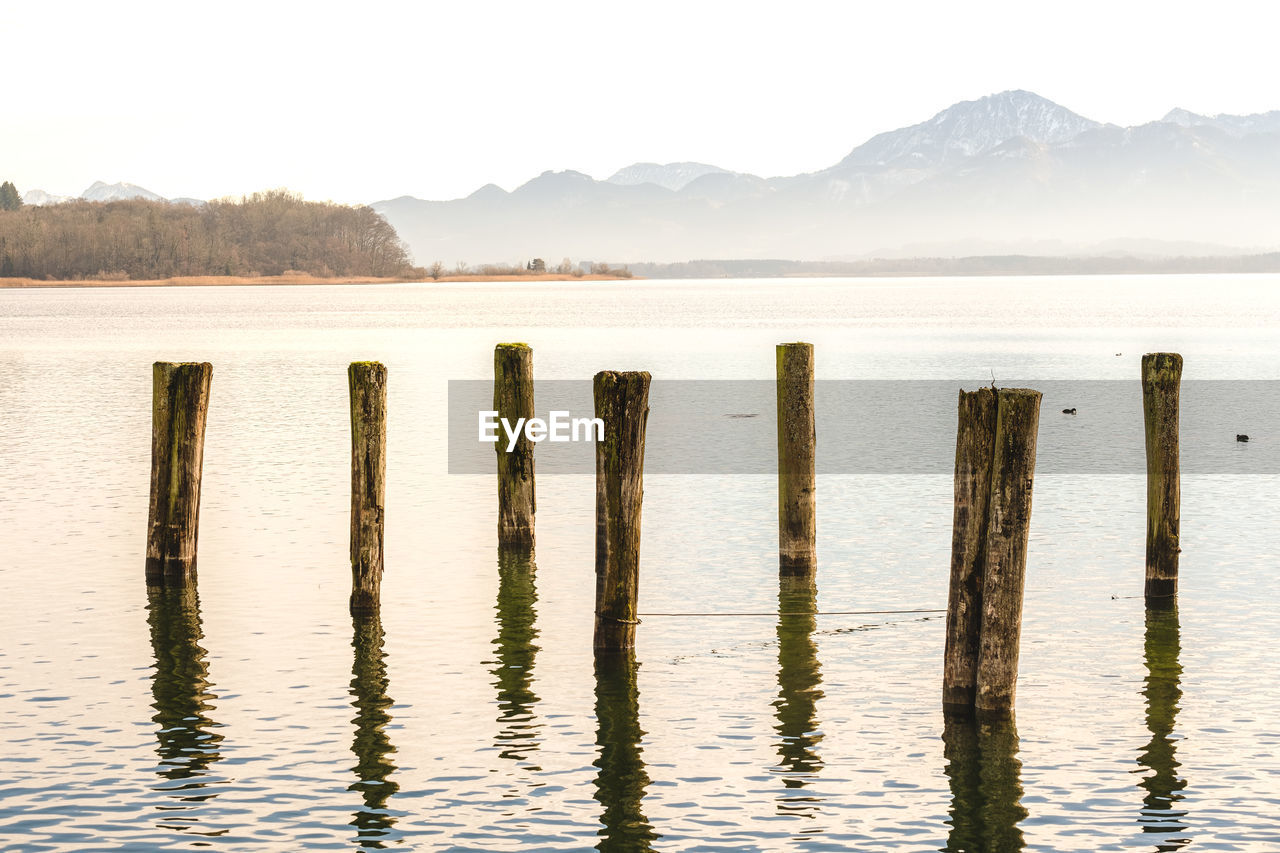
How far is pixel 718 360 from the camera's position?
75.8 meters

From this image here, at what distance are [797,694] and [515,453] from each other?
20.4 feet

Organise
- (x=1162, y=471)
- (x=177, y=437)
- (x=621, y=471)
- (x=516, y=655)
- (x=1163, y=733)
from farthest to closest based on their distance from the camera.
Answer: (x=1162, y=471), (x=177, y=437), (x=516, y=655), (x=621, y=471), (x=1163, y=733)

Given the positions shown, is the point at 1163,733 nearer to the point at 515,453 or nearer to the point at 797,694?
the point at 797,694

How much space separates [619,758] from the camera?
501 inches

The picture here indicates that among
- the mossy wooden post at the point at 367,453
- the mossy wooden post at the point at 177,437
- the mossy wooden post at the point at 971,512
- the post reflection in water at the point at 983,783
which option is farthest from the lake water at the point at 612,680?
the mossy wooden post at the point at 177,437

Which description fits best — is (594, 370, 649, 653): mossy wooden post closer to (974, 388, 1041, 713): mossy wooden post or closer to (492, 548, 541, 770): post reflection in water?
(492, 548, 541, 770): post reflection in water

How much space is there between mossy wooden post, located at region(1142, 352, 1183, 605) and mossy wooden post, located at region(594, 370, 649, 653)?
6446mm

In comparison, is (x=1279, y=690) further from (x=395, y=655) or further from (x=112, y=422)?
(x=112, y=422)

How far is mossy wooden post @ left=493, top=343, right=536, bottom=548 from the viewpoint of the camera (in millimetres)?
19072

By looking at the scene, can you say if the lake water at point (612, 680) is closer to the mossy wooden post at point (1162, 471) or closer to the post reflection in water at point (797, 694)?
the post reflection in water at point (797, 694)

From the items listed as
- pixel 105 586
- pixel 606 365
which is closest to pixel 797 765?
pixel 105 586

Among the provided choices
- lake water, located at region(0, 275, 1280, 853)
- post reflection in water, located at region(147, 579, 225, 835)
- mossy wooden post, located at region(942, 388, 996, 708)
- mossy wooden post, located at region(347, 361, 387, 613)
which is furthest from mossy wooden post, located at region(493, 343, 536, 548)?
mossy wooden post, located at region(942, 388, 996, 708)

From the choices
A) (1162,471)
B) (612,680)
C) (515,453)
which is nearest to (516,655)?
(612,680)

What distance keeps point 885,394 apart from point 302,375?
76.4 ft
